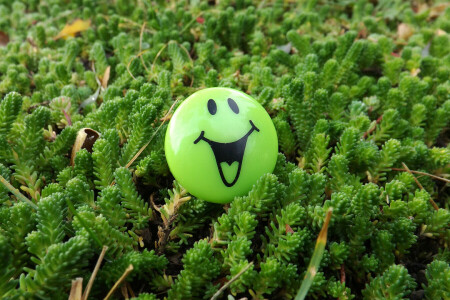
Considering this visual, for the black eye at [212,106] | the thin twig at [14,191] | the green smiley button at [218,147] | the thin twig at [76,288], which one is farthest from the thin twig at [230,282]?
the thin twig at [14,191]

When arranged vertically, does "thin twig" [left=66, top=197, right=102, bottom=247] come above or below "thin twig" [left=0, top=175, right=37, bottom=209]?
above

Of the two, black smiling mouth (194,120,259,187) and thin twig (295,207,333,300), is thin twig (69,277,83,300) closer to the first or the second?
black smiling mouth (194,120,259,187)

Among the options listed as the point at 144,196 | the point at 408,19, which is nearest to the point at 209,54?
the point at 144,196

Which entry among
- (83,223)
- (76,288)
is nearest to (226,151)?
(83,223)

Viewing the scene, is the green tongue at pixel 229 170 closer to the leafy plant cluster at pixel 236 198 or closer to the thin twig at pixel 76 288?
the leafy plant cluster at pixel 236 198

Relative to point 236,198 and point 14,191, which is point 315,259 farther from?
point 14,191

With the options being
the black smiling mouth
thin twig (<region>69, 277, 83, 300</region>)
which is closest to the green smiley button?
the black smiling mouth
